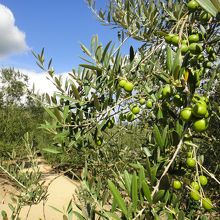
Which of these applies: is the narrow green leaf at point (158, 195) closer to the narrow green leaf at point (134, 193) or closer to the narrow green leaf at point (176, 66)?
the narrow green leaf at point (134, 193)

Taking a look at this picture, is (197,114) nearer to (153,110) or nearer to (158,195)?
(158,195)

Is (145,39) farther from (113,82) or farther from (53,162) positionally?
(53,162)

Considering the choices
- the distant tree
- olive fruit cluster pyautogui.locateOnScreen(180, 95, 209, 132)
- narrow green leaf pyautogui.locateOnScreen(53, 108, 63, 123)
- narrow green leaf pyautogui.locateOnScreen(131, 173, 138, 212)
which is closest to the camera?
narrow green leaf pyautogui.locateOnScreen(131, 173, 138, 212)

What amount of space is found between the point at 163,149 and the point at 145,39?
125 centimetres

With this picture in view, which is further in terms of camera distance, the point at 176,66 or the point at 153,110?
the point at 153,110

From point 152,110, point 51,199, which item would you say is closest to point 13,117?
point 51,199

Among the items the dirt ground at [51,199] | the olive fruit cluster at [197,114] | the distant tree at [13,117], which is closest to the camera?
the olive fruit cluster at [197,114]

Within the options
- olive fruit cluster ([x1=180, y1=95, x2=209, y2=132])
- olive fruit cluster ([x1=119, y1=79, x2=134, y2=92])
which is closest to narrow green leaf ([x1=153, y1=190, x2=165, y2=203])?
olive fruit cluster ([x1=180, y1=95, x2=209, y2=132])

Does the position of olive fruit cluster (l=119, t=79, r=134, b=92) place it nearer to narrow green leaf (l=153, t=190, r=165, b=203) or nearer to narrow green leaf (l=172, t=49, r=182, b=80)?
narrow green leaf (l=172, t=49, r=182, b=80)

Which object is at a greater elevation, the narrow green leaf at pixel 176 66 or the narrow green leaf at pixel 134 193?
the narrow green leaf at pixel 176 66

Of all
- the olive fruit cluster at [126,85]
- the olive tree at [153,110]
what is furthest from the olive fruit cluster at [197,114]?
the olive fruit cluster at [126,85]

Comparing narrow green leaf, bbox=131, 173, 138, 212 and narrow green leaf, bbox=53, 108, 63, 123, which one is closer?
narrow green leaf, bbox=131, 173, 138, 212

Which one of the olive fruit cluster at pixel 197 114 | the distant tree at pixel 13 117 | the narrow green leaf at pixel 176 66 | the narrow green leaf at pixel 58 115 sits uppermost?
the distant tree at pixel 13 117

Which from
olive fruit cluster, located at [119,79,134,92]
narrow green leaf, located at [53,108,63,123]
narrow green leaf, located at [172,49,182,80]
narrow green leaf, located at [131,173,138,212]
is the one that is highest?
olive fruit cluster, located at [119,79,134,92]
